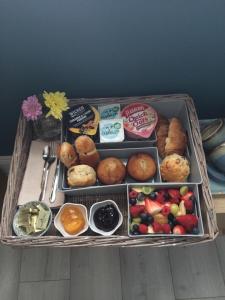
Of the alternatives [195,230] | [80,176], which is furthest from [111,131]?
Answer: [195,230]

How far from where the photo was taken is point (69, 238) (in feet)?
3.06

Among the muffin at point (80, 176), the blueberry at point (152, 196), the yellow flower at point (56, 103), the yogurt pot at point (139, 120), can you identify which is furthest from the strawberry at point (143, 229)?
the yellow flower at point (56, 103)

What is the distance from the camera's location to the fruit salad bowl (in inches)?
37.2

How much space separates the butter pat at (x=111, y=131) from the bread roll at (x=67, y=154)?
4.5 inches

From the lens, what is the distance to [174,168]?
102 centimetres

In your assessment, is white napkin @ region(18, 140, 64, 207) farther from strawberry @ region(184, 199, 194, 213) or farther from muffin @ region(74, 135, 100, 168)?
strawberry @ region(184, 199, 194, 213)

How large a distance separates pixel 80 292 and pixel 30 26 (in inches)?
40.0

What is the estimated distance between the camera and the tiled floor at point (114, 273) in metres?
1.28

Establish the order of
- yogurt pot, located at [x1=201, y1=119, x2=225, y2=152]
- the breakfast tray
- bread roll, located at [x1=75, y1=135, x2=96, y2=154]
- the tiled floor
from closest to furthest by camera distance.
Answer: the breakfast tray < bread roll, located at [x1=75, y1=135, x2=96, y2=154] < yogurt pot, located at [x1=201, y1=119, x2=225, y2=152] < the tiled floor

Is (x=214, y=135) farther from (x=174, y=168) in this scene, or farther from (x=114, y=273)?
(x=114, y=273)

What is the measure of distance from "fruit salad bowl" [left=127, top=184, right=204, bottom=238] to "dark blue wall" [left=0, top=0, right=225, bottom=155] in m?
0.41

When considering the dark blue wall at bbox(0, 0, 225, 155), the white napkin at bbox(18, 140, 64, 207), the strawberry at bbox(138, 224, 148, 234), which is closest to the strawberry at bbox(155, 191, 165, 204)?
the strawberry at bbox(138, 224, 148, 234)

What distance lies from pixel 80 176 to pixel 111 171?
101 mm

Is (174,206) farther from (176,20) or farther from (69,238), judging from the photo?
(176,20)
